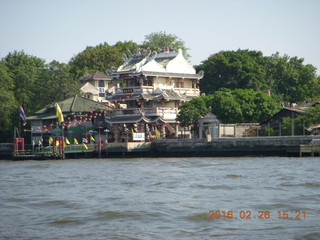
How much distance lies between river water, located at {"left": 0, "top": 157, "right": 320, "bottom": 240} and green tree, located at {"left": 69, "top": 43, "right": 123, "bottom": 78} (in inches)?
2855

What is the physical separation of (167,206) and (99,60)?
88600mm

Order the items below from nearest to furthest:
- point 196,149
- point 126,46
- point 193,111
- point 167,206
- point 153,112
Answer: point 167,206, point 196,149, point 193,111, point 153,112, point 126,46

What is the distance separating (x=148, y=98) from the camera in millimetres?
74688

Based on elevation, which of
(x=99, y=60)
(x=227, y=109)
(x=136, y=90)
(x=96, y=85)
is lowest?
(x=227, y=109)

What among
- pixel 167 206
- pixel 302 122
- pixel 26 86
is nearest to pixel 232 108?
pixel 302 122

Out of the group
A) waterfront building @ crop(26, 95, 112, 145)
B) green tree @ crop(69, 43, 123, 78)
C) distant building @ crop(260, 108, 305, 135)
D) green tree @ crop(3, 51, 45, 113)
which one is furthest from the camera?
green tree @ crop(69, 43, 123, 78)

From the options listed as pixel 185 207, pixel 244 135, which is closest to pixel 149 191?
pixel 185 207

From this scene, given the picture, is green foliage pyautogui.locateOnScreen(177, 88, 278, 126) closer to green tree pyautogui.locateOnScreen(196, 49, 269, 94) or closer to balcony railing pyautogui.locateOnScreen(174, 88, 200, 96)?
balcony railing pyautogui.locateOnScreen(174, 88, 200, 96)

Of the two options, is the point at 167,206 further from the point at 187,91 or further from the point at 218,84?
the point at 218,84

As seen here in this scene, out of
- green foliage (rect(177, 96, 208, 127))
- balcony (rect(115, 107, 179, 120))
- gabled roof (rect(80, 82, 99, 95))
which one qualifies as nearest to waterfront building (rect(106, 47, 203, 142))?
balcony (rect(115, 107, 179, 120))

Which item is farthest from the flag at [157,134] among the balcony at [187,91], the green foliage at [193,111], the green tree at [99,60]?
the green tree at [99,60]

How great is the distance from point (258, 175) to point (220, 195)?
9110 mm

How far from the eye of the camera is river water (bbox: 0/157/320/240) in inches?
794

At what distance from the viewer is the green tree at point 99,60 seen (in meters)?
110
